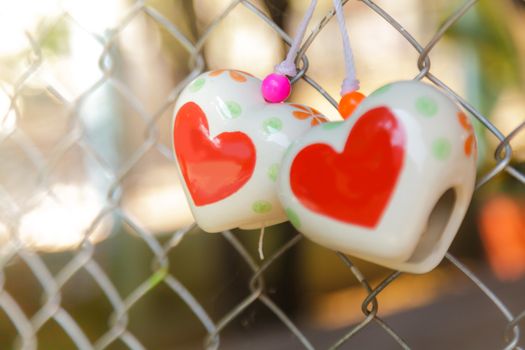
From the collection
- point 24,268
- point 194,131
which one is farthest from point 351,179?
point 24,268

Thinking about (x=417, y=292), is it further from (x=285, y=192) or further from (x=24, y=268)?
(x=285, y=192)

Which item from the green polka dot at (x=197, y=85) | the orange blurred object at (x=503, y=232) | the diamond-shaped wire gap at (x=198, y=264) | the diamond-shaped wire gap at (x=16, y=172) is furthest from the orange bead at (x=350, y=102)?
the orange blurred object at (x=503, y=232)

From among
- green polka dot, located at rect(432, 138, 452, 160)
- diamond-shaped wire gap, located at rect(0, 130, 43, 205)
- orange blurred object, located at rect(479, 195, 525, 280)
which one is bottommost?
orange blurred object, located at rect(479, 195, 525, 280)

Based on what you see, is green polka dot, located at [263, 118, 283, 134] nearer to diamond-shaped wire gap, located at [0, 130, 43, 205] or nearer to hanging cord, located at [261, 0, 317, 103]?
hanging cord, located at [261, 0, 317, 103]

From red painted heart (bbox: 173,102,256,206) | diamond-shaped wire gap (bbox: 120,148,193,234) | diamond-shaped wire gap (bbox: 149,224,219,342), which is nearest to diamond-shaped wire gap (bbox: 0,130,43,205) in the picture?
diamond-shaped wire gap (bbox: 120,148,193,234)

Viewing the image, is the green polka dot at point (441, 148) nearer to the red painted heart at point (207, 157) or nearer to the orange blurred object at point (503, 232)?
the red painted heart at point (207, 157)

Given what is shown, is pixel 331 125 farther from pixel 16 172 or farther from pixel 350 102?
pixel 16 172

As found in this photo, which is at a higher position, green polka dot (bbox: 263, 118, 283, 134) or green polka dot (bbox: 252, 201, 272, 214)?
green polka dot (bbox: 263, 118, 283, 134)
